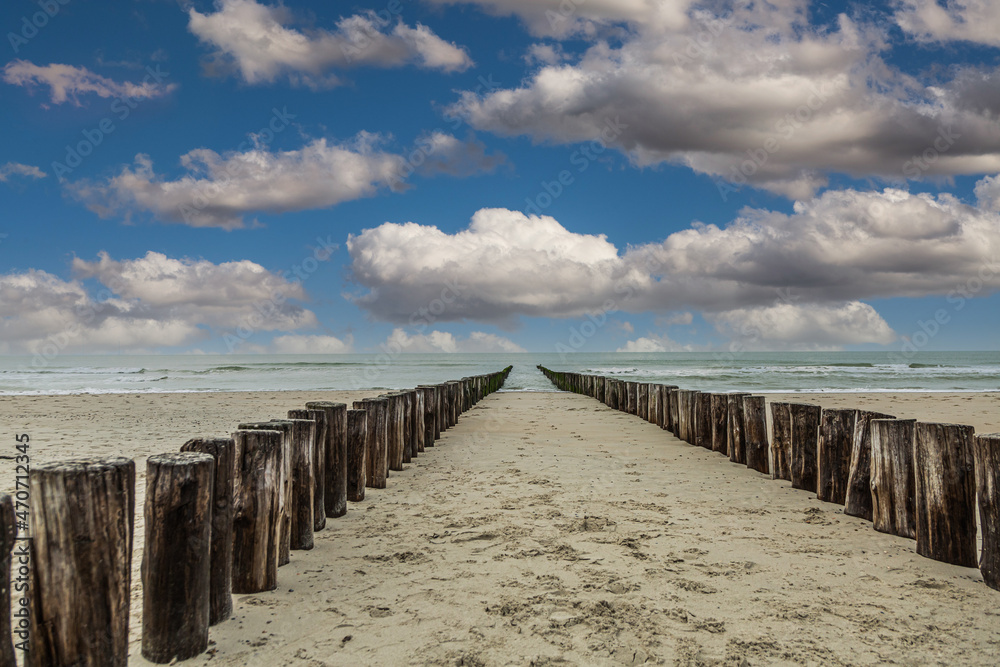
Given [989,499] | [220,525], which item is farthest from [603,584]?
[989,499]

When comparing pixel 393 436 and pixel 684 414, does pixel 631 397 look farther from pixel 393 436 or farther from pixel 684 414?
pixel 393 436

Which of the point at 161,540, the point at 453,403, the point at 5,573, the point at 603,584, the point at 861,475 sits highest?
the point at 5,573

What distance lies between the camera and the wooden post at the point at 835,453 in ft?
18.3

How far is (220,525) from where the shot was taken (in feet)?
10.0

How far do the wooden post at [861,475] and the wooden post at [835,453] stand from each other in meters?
0.32

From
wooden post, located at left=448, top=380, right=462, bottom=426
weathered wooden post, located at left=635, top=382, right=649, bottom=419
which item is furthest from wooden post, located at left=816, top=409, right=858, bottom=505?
wooden post, located at left=448, top=380, right=462, bottom=426

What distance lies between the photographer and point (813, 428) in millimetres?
6184

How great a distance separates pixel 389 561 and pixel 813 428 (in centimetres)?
451

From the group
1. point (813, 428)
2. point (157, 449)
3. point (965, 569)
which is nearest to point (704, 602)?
point (965, 569)

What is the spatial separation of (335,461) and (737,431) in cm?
533

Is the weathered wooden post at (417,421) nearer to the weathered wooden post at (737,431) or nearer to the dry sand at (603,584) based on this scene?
the dry sand at (603,584)

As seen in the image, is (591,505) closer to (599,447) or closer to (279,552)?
(279,552)

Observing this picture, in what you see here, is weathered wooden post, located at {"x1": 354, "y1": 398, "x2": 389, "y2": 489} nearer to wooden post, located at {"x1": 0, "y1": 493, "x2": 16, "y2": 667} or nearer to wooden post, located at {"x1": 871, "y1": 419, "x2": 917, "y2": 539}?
wooden post, located at {"x1": 0, "y1": 493, "x2": 16, "y2": 667}

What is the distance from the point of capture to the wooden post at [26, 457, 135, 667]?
2244 mm
